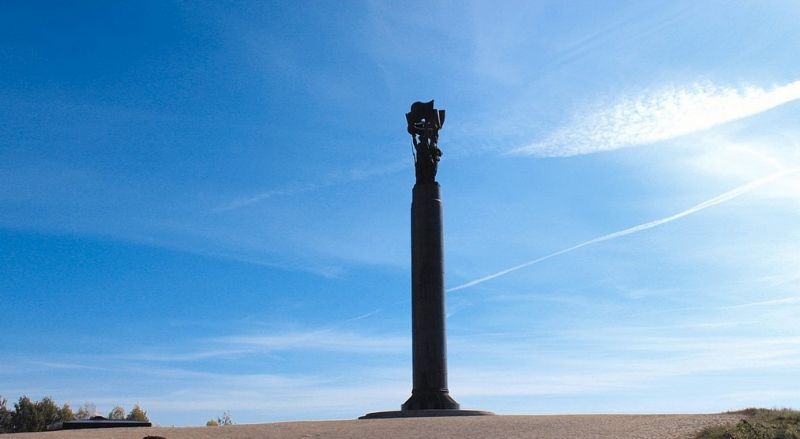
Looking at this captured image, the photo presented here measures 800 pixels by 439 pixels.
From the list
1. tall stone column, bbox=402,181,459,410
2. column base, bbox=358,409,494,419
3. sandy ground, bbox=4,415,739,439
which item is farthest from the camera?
tall stone column, bbox=402,181,459,410

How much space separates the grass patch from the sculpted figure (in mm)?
15651

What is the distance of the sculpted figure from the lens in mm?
33031

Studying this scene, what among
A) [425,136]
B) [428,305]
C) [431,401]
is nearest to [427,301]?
[428,305]

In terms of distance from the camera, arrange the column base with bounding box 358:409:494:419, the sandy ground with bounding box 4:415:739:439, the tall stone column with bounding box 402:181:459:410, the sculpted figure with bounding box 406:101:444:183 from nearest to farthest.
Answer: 1. the sandy ground with bounding box 4:415:739:439
2. the column base with bounding box 358:409:494:419
3. the tall stone column with bounding box 402:181:459:410
4. the sculpted figure with bounding box 406:101:444:183

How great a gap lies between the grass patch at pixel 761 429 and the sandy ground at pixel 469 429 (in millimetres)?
613

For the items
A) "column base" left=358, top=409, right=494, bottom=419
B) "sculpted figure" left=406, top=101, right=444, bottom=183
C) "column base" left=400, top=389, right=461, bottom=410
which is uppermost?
"sculpted figure" left=406, top=101, right=444, bottom=183

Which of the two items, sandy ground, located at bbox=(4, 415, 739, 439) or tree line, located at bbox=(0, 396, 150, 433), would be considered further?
tree line, located at bbox=(0, 396, 150, 433)

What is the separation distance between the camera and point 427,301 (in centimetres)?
3083

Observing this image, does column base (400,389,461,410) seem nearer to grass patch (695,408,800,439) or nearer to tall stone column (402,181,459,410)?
tall stone column (402,181,459,410)

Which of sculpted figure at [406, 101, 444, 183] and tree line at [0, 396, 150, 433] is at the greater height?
sculpted figure at [406, 101, 444, 183]

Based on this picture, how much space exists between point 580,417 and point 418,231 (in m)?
10.4

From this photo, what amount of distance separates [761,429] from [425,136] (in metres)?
18.1

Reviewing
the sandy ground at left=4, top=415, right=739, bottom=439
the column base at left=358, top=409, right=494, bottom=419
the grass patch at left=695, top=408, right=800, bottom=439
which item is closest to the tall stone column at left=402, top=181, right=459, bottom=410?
the column base at left=358, top=409, right=494, bottom=419

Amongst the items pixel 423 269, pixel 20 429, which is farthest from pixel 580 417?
pixel 20 429
